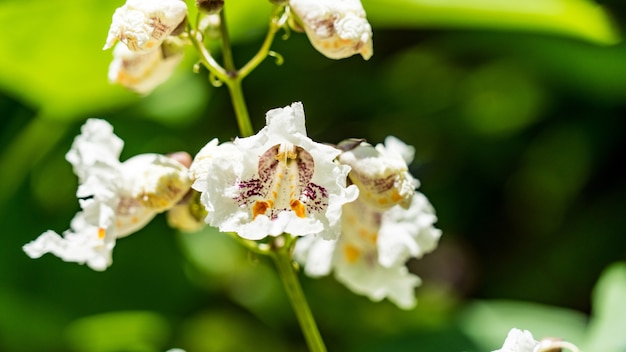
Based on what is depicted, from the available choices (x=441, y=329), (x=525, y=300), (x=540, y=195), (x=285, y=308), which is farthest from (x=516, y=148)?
(x=285, y=308)

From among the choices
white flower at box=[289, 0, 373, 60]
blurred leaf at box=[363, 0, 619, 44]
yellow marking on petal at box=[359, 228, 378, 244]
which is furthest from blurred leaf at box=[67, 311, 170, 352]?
white flower at box=[289, 0, 373, 60]

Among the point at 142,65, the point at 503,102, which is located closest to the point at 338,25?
the point at 142,65

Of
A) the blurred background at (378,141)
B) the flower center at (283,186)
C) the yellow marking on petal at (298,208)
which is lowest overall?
the yellow marking on petal at (298,208)

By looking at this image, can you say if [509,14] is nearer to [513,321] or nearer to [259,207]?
[513,321]

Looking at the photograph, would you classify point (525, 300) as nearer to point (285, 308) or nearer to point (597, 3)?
point (285, 308)

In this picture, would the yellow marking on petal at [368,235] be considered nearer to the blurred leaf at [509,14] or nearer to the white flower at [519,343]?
the white flower at [519,343]

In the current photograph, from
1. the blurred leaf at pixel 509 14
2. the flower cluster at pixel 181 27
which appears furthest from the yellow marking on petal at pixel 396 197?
the blurred leaf at pixel 509 14
